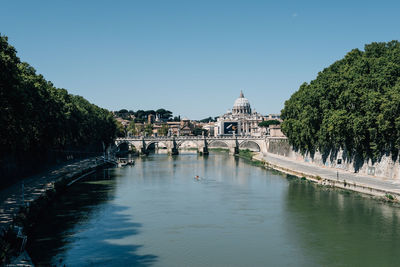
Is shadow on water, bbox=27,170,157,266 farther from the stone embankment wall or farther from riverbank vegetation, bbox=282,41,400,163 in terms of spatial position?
the stone embankment wall

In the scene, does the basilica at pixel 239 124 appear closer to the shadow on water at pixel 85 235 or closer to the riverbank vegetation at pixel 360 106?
the riverbank vegetation at pixel 360 106

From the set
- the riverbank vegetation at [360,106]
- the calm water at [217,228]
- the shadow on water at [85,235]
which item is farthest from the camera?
the riverbank vegetation at [360,106]

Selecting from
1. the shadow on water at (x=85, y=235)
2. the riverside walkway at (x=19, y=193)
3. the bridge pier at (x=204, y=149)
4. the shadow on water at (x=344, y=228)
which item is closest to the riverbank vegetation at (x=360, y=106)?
the shadow on water at (x=344, y=228)

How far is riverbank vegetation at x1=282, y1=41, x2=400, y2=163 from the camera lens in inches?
1335

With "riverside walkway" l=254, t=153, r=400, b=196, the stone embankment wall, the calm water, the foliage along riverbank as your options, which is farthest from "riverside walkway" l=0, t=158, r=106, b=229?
the stone embankment wall

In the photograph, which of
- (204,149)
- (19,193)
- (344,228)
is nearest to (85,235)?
(19,193)

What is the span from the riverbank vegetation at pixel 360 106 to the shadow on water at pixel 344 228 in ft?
17.5

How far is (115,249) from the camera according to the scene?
20.3 metres

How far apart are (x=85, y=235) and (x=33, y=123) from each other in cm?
1616

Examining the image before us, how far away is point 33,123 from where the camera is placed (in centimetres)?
3566

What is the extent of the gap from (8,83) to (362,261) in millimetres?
21136

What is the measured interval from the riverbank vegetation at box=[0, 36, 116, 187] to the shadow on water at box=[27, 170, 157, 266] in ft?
18.3

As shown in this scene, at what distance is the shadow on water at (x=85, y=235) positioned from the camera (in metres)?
18.9

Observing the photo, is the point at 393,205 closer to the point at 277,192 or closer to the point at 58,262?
the point at 277,192
